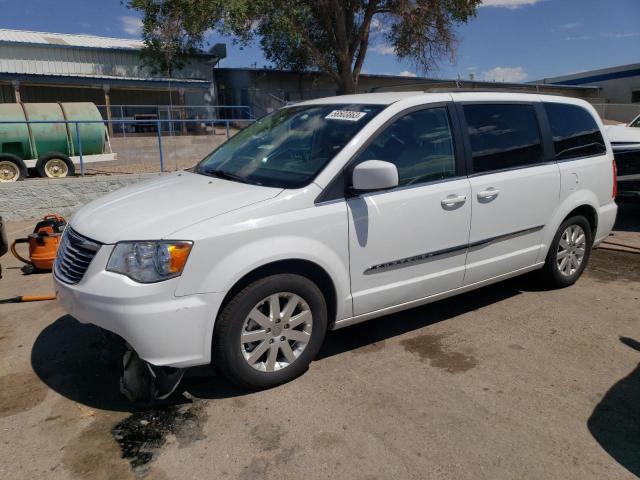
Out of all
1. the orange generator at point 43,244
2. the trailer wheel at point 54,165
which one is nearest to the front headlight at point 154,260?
the orange generator at point 43,244

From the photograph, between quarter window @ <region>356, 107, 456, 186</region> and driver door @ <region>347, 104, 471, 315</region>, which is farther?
quarter window @ <region>356, 107, 456, 186</region>

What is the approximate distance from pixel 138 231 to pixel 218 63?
29.6m

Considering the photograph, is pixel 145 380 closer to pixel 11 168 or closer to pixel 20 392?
pixel 20 392

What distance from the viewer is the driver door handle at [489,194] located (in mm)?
3941

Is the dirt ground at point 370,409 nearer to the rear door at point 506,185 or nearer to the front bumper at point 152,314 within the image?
the front bumper at point 152,314

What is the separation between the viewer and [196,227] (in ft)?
9.48

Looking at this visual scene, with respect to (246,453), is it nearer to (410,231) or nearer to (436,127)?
(410,231)

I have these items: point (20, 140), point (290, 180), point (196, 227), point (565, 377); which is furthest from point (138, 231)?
point (20, 140)

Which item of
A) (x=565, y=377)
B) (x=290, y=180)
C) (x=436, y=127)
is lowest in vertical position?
(x=565, y=377)

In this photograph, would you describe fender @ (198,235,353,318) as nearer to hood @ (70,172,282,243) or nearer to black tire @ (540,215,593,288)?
hood @ (70,172,282,243)

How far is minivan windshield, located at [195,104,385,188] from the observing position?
3428 mm

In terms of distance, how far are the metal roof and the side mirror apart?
1099 inches

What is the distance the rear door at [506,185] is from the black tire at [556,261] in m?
0.29

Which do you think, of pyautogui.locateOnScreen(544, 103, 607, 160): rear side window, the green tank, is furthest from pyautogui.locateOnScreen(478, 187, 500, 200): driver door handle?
the green tank
